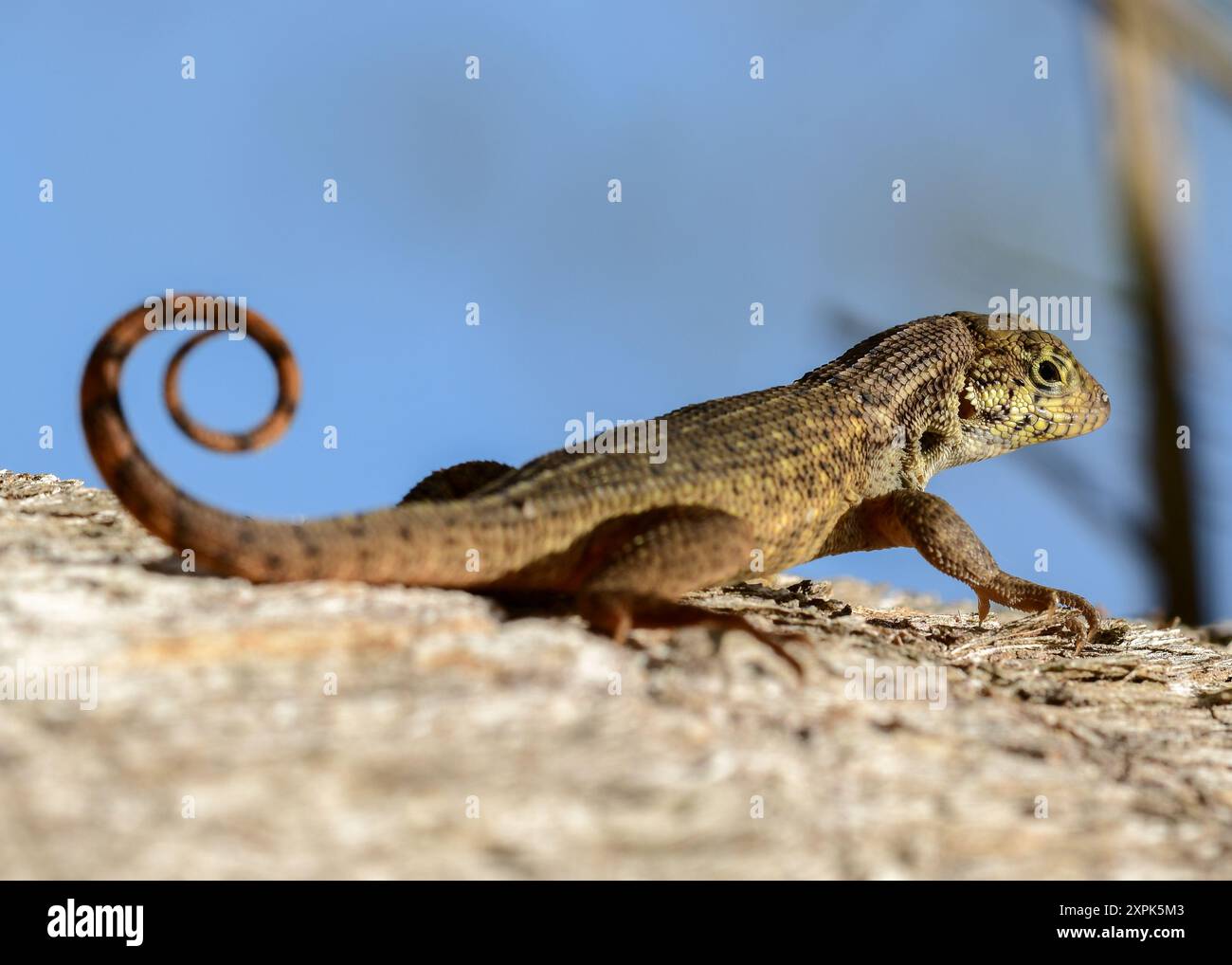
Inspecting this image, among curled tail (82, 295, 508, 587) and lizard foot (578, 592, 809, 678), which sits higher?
curled tail (82, 295, 508, 587)

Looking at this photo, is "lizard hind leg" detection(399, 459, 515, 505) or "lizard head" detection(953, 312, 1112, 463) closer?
"lizard hind leg" detection(399, 459, 515, 505)

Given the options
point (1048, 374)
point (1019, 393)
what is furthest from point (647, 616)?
point (1048, 374)

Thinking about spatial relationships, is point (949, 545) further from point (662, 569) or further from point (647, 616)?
point (647, 616)

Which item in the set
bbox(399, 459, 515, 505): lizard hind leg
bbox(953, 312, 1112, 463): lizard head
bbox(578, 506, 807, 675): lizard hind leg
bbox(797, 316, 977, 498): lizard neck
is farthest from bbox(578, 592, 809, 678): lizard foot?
bbox(953, 312, 1112, 463): lizard head

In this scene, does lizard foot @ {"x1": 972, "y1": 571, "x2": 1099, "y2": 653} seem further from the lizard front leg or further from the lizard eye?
the lizard eye

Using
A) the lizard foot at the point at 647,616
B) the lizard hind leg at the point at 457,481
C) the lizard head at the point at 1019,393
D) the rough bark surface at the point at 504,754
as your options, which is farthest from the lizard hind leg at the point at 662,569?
the lizard head at the point at 1019,393

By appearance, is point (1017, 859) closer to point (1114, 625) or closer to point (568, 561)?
point (568, 561)
